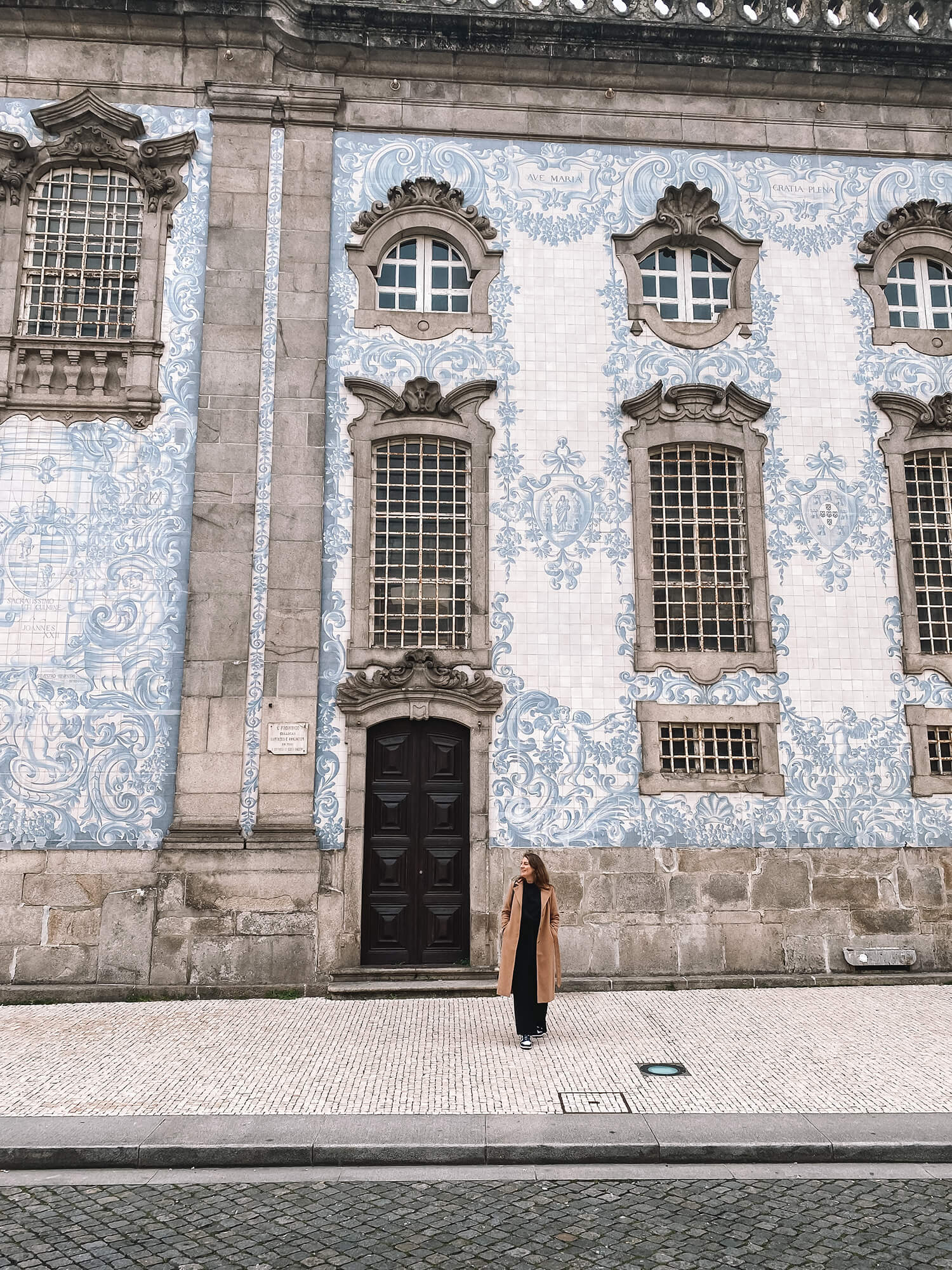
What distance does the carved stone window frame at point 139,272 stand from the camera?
421 inches

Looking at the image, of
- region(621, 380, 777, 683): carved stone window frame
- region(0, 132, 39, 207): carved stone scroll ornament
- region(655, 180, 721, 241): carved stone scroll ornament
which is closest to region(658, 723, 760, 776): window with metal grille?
region(621, 380, 777, 683): carved stone window frame

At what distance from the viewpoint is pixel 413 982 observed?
970cm

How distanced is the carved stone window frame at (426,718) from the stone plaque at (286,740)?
48cm

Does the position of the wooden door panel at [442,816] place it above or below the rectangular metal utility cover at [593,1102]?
above

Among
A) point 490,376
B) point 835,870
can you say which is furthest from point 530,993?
point 490,376

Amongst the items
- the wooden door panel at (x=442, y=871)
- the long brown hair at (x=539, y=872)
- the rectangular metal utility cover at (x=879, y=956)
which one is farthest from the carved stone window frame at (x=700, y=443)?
the long brown hair at (x=539, y=872)

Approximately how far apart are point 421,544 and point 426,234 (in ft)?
12.8

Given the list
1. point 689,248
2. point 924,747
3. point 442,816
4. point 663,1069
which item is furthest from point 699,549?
point 663,1069

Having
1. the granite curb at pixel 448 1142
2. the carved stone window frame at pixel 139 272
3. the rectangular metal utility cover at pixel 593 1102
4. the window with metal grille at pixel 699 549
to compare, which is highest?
the carved stone window frame at pixel 139 272

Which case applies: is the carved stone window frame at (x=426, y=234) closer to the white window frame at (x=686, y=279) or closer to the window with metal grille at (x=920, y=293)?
the white window frame at (x=686, y=279)

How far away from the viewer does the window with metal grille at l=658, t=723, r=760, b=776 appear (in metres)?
10.6

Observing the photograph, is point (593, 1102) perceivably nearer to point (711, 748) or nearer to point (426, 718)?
point (426, 718)

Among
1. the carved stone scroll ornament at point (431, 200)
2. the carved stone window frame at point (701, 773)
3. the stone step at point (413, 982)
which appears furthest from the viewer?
the carved stone scroll ornament at point (431, 200)

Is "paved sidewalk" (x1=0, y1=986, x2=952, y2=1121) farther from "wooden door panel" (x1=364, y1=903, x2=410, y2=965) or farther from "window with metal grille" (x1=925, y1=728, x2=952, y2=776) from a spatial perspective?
"window with metal grille" (x1=925, y1=728, x2=952, y2=776)
